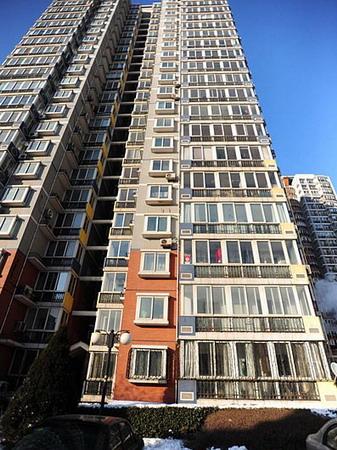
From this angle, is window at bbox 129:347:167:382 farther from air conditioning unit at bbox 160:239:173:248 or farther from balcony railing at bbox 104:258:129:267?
balcony railing at bbox 104:258:129:267

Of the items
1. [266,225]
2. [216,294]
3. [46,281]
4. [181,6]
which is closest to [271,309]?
[216,294]

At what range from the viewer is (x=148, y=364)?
1720cm

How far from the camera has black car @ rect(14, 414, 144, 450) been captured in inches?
231

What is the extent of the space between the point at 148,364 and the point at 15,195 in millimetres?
17386

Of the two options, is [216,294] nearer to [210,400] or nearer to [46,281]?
[210,400]

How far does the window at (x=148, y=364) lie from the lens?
16.7 metres

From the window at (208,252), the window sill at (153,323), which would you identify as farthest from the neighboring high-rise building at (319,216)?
the window sill at (153,323)

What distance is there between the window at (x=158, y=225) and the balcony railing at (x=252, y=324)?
7592 mm

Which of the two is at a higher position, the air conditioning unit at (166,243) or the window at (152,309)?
the air conditioning unit at (166,243)

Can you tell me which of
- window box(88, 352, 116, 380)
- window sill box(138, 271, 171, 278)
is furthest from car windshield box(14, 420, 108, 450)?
window sill box(138, 271, 171, 278)

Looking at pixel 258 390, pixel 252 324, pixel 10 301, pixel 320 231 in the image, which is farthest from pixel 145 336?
pixel 320 231

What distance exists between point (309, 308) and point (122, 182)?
1981 centimetres

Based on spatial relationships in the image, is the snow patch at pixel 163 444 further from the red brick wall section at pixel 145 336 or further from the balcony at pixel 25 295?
the balcony at pixel 25 295

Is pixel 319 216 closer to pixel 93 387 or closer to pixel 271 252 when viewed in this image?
pixel 271 252
